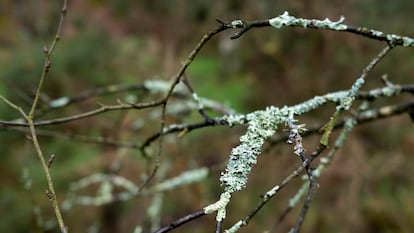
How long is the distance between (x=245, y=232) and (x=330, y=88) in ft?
5.13

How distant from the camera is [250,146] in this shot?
2.57 feet

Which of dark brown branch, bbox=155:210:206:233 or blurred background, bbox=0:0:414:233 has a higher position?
blurred background, bbox=0:0:414:233

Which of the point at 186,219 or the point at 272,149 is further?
the point at 272,149

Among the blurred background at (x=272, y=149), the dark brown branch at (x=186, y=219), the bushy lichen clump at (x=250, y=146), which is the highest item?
the blurred background at (x=272, y=149)

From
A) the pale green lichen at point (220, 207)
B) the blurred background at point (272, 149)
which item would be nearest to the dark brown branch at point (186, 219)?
the pale green lichen at point (220, 207)

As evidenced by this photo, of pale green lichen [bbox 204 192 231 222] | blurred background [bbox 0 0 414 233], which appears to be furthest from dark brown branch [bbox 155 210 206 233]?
blurred background [bbox 0 0 414 233]

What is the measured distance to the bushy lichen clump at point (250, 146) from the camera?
73 centimetres

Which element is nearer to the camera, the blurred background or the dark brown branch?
the dark brown branch

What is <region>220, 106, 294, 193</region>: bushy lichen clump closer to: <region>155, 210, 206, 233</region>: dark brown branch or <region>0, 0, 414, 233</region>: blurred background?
<region>155, 210, 206, 233</region>: dark brown branch

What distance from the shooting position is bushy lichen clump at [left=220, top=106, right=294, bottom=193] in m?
0.73

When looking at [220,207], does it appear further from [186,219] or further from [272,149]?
[272,149]

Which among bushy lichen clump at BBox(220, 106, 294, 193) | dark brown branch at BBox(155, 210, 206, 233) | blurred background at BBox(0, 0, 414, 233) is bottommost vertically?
dark brown branch at BBox(155, 210, 206, 233)

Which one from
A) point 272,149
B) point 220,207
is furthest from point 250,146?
point 272,149

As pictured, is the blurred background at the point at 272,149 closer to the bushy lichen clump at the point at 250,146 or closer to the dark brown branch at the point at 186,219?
the bushy lichen clump at the point at 250,146
